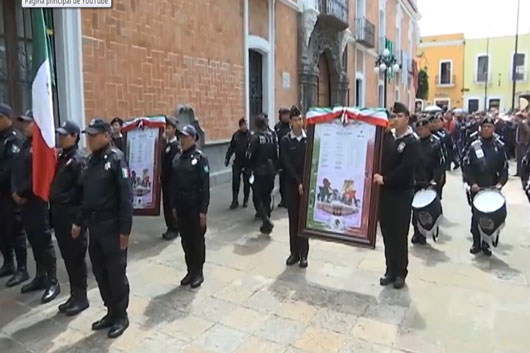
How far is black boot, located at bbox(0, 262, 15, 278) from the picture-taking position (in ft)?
16.8

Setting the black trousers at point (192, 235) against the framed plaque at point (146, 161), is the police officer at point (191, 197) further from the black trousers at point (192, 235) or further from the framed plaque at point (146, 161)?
the framed plaque at point (146, 161)

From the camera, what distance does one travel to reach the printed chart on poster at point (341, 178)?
4727 mm

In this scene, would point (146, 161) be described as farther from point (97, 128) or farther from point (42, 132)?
point (97, 128)

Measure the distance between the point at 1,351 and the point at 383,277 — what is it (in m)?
3.59

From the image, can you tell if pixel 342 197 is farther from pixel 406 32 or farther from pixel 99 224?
pixel 406 32

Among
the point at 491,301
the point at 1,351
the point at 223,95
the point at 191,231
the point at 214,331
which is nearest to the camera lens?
the point at 1,351

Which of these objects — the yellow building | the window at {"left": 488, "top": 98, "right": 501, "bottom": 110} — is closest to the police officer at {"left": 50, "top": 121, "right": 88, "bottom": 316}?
the yellow building

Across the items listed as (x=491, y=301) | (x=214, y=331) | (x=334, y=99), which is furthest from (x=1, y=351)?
(x=334, y=99)

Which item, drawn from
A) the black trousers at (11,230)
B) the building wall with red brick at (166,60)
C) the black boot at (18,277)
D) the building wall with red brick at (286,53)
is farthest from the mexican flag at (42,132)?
the building wall with red brick at (286,53)

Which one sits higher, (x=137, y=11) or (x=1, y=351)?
(x=137, y=11)

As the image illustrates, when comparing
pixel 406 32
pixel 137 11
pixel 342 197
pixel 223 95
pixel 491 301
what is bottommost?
pixel 491 301

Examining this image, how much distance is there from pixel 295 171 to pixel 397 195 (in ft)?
3.94

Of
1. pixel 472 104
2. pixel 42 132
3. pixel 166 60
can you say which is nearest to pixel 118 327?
pixel 42 132

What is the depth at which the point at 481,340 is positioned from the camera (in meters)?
3.75
